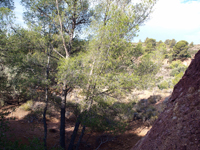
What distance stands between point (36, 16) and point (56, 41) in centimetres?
161

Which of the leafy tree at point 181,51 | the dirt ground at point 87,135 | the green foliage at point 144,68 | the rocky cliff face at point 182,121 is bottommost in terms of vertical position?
the dirt ground at point 87,135

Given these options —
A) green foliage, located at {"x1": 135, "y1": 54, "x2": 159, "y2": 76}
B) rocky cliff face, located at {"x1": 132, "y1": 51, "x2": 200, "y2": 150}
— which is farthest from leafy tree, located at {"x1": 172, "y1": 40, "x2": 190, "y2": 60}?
rocky cliff face, located at {"x1": 132, "y1": 51, "x2": 200, "y2": 150}

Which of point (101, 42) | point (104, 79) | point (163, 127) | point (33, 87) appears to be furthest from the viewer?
point (33, 87)

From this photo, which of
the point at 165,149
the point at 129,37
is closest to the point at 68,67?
the point at 129,37

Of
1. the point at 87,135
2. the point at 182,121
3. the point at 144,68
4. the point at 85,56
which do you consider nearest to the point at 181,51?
the point at 144,68

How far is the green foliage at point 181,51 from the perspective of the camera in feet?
121

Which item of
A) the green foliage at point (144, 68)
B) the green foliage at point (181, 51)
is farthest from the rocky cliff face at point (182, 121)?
the green foliage at point (181, 51)

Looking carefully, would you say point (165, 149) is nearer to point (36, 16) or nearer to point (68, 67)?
point (68, 67)

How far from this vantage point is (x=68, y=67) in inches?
203

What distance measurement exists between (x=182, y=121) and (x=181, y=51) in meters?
43.0

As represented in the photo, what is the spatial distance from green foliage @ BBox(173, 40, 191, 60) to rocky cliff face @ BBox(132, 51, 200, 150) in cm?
4213

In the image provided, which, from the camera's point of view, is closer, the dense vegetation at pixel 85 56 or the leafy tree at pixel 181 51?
the dense vegetation at pixel 85 56

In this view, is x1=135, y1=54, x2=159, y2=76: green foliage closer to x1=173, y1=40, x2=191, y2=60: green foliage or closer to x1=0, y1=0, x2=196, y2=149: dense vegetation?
x1=0, y1=0, x2=196, y2=149: dense vegetation

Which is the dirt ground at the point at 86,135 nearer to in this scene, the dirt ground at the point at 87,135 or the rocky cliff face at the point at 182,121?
the dirt ground at the point at 87,135
